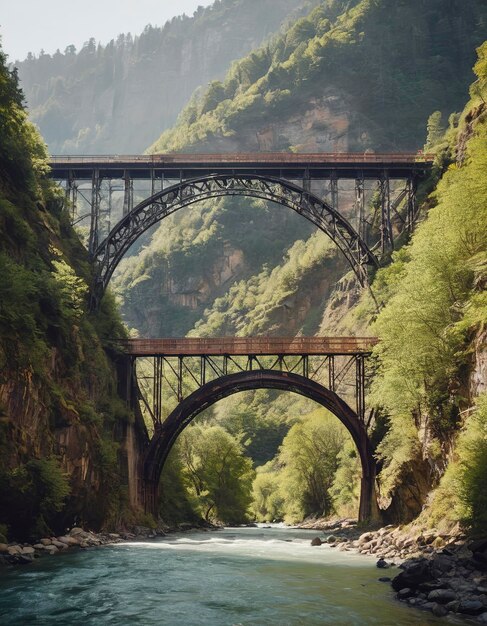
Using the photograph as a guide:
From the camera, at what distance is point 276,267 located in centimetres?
12938

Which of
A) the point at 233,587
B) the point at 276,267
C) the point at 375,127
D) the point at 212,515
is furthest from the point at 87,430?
the point at 375,127

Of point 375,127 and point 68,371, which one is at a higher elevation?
point 375,127

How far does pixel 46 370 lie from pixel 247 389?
51.8ft

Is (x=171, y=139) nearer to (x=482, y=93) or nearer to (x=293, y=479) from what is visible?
(x=293, y=479)

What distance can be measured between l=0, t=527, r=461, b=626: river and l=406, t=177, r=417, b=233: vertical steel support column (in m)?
25.6

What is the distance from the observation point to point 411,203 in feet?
172

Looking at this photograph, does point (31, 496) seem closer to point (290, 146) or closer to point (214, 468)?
point (214, 468)

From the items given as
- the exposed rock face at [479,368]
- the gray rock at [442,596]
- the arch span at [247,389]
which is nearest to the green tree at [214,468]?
the arch span at [247,389]

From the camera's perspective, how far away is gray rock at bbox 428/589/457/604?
19.9m

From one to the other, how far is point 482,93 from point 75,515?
33.8 meters

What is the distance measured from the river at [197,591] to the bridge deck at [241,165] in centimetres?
2757

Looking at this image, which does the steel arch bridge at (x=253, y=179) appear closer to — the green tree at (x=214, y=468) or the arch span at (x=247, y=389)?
the arch span at (x=247, y=389)

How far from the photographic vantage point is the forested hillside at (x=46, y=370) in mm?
30062

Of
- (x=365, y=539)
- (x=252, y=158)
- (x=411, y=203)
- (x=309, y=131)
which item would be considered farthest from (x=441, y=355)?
(x=309, y=131)
